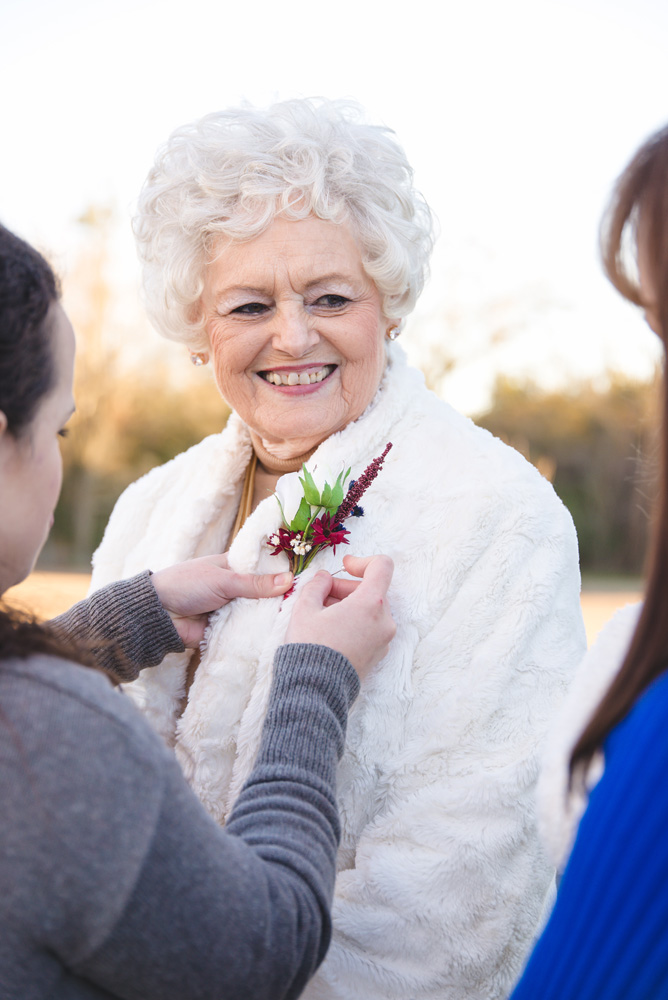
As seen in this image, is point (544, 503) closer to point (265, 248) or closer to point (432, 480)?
point (432, 480)

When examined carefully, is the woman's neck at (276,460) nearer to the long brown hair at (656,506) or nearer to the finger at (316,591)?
the finger at (316,591)

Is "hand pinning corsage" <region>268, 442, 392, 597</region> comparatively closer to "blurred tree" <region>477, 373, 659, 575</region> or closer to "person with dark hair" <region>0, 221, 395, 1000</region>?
"person with dark hair" <region>0, 221, 395, 1000</region>

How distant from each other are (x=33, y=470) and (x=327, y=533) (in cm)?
91

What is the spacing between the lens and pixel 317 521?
2043 millimetres

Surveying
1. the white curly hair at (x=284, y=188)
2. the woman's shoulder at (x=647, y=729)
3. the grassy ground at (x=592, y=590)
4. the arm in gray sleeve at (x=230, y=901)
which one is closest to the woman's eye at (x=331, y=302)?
the white curly hair at (x=284, y=188)

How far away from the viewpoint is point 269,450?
244 cm

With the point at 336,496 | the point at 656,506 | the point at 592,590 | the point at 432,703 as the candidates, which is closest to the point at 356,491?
the point at 336,496

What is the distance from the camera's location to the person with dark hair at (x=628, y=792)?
92cm

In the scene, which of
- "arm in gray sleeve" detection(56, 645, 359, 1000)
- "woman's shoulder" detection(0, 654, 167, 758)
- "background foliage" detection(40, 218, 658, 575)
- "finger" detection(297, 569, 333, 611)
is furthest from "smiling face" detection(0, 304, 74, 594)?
"background foliage" detection(40, 218, 658, 575)

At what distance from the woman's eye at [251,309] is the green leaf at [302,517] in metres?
0.59

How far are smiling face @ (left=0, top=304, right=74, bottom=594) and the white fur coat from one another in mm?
765

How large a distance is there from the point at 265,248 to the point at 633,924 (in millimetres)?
1782

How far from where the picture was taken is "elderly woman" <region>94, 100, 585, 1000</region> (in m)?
1.75

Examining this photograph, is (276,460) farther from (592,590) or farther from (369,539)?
(592,590)
